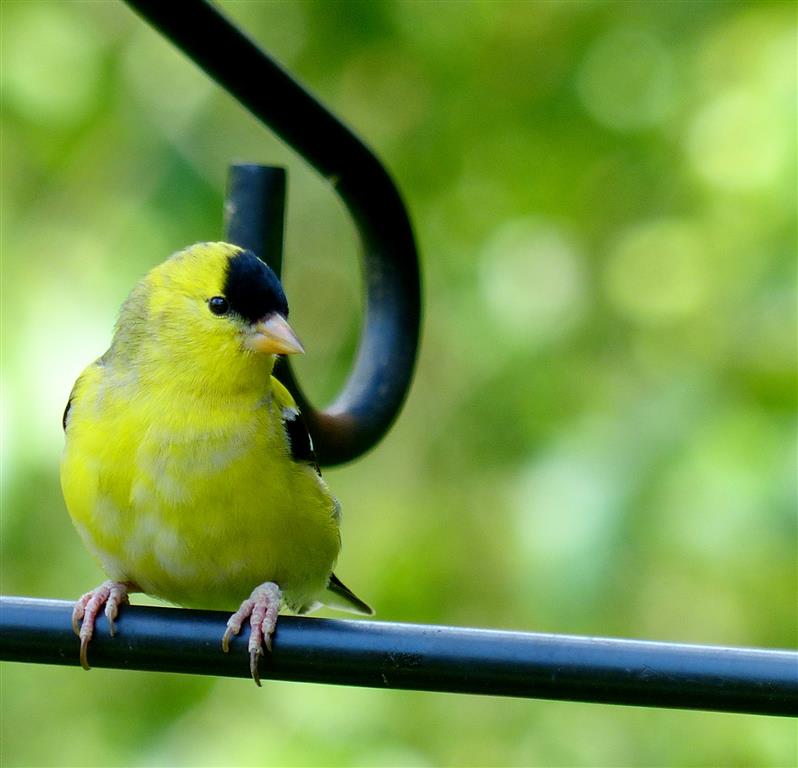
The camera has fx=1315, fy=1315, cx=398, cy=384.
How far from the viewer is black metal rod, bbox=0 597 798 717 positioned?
1.31 m

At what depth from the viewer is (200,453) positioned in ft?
6.48

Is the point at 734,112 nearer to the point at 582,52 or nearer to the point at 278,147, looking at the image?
the point at 582,52

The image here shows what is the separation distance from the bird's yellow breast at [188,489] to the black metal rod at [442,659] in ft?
1.41

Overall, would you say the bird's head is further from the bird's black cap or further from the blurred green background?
the blurred green background

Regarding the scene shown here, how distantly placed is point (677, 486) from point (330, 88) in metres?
1.43

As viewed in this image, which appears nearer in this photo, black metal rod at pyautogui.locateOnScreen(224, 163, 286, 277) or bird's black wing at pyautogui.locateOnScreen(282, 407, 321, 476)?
black metal rod at pyautogui.locateOnScreen(224, 163, 286, 277)

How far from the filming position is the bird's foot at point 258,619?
152 centimetres

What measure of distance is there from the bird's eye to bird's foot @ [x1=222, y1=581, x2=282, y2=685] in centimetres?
44

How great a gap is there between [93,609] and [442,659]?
2.08ft

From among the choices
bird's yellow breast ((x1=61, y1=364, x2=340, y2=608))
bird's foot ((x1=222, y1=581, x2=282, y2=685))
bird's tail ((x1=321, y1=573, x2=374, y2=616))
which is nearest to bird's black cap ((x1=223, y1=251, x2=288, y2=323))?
bird's yellow breast ((x1=61, y1=364, x2=340, y2=608))

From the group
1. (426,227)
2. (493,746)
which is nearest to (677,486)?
(493,746)

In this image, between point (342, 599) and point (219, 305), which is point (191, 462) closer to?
point (219, 305)

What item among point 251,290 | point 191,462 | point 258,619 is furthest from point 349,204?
point 258,619

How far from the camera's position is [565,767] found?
2939mm
